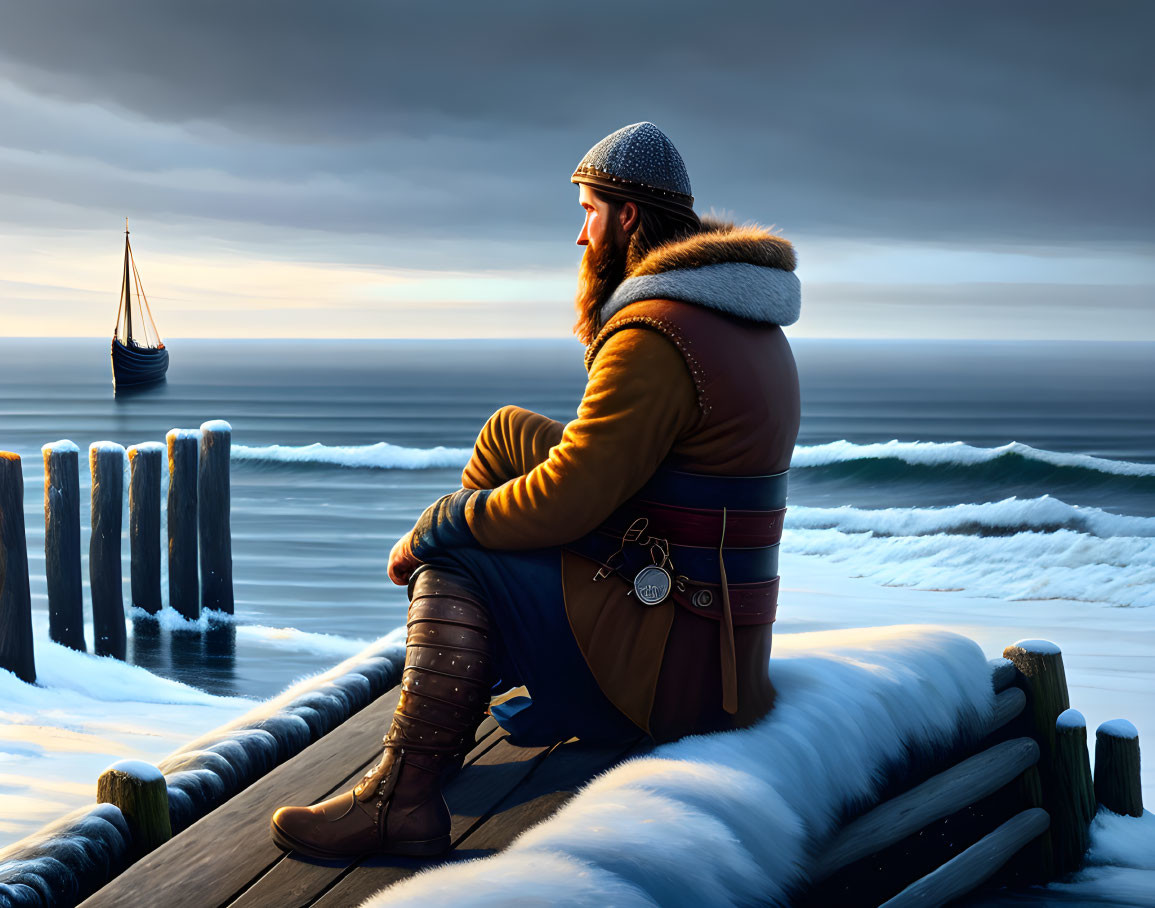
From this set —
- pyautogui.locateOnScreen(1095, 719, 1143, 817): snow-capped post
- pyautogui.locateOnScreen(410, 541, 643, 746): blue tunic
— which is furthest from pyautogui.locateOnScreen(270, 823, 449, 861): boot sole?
pyautogui.locateOnScreen(1095, 719, 1143, 817): snow-capped post

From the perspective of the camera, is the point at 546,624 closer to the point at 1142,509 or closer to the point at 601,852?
the point at 601,852

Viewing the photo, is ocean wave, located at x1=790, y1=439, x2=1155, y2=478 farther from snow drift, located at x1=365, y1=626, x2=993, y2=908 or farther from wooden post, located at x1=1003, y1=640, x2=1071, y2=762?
snow drift, located at x1=365, y1=626, x2=993, y2=908

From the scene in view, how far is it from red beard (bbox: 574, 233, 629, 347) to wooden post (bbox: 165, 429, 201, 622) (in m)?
6.10

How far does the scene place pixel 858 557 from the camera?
13203 mm

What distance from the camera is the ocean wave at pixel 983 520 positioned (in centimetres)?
1498

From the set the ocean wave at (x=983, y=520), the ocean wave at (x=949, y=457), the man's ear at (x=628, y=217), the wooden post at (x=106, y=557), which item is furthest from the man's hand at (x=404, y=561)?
the ocean wave at (x=949, y=457)

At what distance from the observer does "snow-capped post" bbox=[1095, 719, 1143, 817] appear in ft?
11.3

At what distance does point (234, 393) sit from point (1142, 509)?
50383 millimetres

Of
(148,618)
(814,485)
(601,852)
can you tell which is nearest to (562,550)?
(601,852)

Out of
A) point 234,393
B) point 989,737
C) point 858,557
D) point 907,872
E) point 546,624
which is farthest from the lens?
point 234,393

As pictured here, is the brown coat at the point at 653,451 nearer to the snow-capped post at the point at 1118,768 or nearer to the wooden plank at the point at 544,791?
the wooden plank at the point at 544,791

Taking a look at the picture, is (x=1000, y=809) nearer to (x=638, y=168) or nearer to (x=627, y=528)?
(x=627, y=528)

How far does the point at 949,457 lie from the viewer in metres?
22.9

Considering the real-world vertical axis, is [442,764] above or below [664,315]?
below
